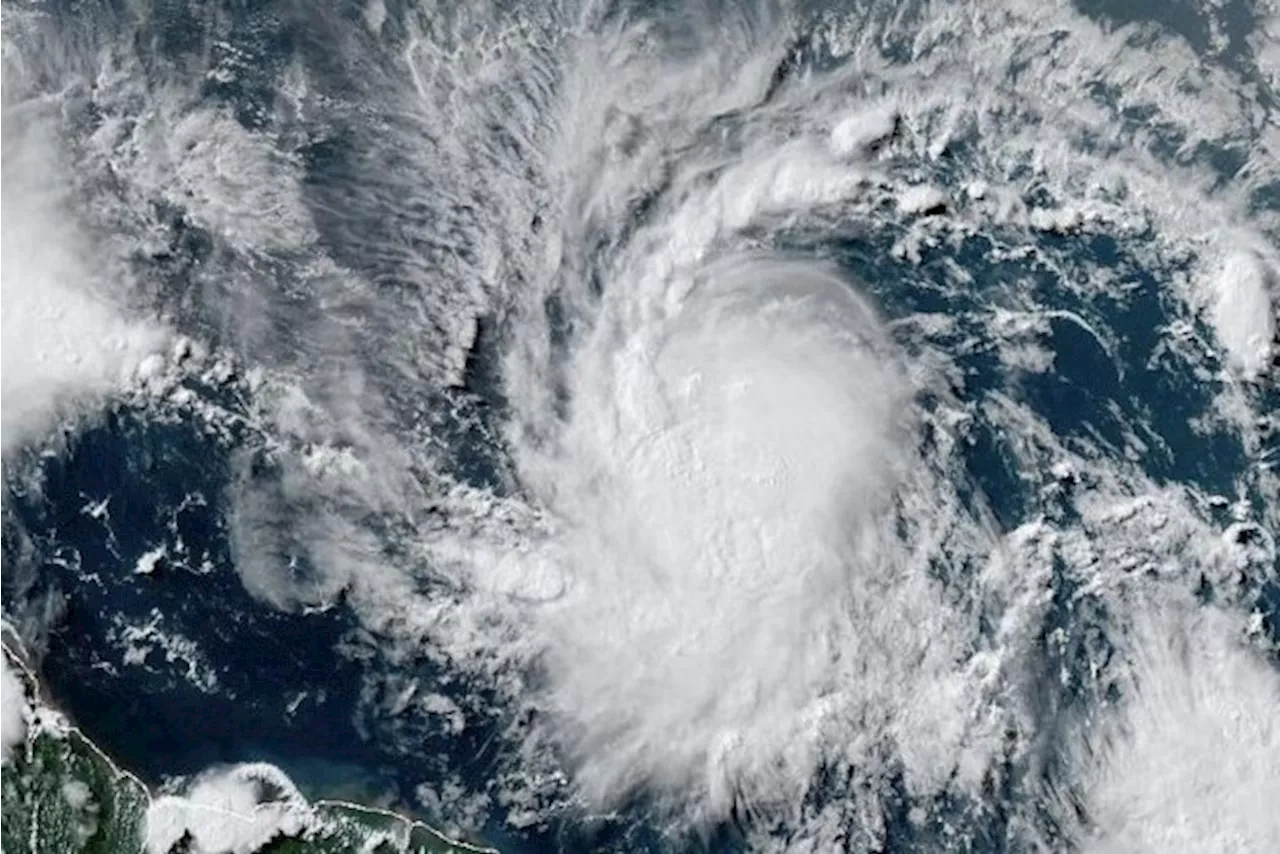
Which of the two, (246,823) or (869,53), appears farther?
(869,53)

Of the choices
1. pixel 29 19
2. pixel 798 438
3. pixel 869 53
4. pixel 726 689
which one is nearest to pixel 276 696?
pixel 726 689

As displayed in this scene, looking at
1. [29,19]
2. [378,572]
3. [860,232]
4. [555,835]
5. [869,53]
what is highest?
[29,19]

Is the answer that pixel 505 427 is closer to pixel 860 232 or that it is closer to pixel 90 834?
pixel 860 232

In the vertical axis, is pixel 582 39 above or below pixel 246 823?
above
